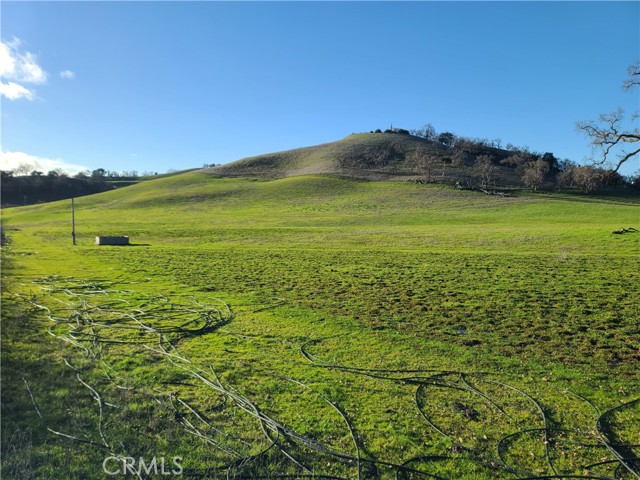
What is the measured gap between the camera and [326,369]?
7492mm

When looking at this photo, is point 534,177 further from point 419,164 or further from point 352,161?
point 352,161

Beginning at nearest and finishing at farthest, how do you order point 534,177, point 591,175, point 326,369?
point 326,369 < point 591,175 < point 534,177

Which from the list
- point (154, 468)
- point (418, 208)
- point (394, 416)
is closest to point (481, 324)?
point (394, 416)

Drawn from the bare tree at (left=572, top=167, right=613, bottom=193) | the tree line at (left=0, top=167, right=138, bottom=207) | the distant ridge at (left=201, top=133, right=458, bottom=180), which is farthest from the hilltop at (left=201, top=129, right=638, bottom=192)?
the bare tree at (left=572, top=167, right=613, bottom=193)

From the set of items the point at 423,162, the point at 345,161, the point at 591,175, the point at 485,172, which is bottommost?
the point at 591,175

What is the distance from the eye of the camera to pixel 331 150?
124 metres

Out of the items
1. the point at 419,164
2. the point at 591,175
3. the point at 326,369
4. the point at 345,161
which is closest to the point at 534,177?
the point at 419,164

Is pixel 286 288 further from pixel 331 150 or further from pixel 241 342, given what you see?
pixel 331 150

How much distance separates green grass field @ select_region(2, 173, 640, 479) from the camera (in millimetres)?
4988

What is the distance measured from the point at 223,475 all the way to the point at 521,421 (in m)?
4.35

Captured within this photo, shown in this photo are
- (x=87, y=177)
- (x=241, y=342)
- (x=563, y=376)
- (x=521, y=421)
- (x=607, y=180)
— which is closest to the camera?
(x=521, y=421)

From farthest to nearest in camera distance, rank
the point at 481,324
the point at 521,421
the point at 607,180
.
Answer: the point at 607,180 < the point at 481,324 < the point at 521,421

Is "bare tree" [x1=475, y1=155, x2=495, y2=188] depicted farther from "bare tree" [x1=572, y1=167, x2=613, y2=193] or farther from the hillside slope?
"bare tree" [x1=572, y1=167, x2=613, y2=193]

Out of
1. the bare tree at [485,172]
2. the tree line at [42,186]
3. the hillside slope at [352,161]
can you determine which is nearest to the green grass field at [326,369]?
the bare tree at [485,172]
